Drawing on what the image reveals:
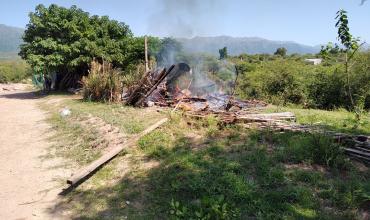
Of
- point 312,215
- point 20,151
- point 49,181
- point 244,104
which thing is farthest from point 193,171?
point 244,104

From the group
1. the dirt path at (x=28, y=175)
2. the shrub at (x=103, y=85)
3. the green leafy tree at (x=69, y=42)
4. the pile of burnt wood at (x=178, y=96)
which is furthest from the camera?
the green leafy tree at (x=69, y=42)

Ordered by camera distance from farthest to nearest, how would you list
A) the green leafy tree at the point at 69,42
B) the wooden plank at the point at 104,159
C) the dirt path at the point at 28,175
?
1. the green leafy tree at the point at 69,42
2. the wooden plank at the point at 104,159
3. the dirt path at the point at 28,175

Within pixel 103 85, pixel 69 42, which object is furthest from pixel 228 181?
pixel 69 42

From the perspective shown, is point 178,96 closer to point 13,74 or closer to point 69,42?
point 69,42

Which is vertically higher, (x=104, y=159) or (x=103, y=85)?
(x=103, y=85)

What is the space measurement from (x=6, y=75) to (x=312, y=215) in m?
45.1

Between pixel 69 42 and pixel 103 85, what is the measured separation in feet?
22.9

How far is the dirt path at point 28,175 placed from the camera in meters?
4.93

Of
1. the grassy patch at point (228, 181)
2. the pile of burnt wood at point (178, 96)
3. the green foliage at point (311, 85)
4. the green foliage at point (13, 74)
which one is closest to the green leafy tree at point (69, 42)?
the pile of burnt wood at point (178, 96)

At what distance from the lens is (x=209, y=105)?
10211 mm

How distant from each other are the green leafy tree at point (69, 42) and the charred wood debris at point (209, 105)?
23.2 ft

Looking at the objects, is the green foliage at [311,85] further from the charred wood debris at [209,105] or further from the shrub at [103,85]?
the shrub at [103,85]

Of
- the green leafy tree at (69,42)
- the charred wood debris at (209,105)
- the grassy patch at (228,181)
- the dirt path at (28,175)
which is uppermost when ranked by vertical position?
the green leafy tree at (69,42)

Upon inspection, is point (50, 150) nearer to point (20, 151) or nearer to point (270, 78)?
point (20, 151)
